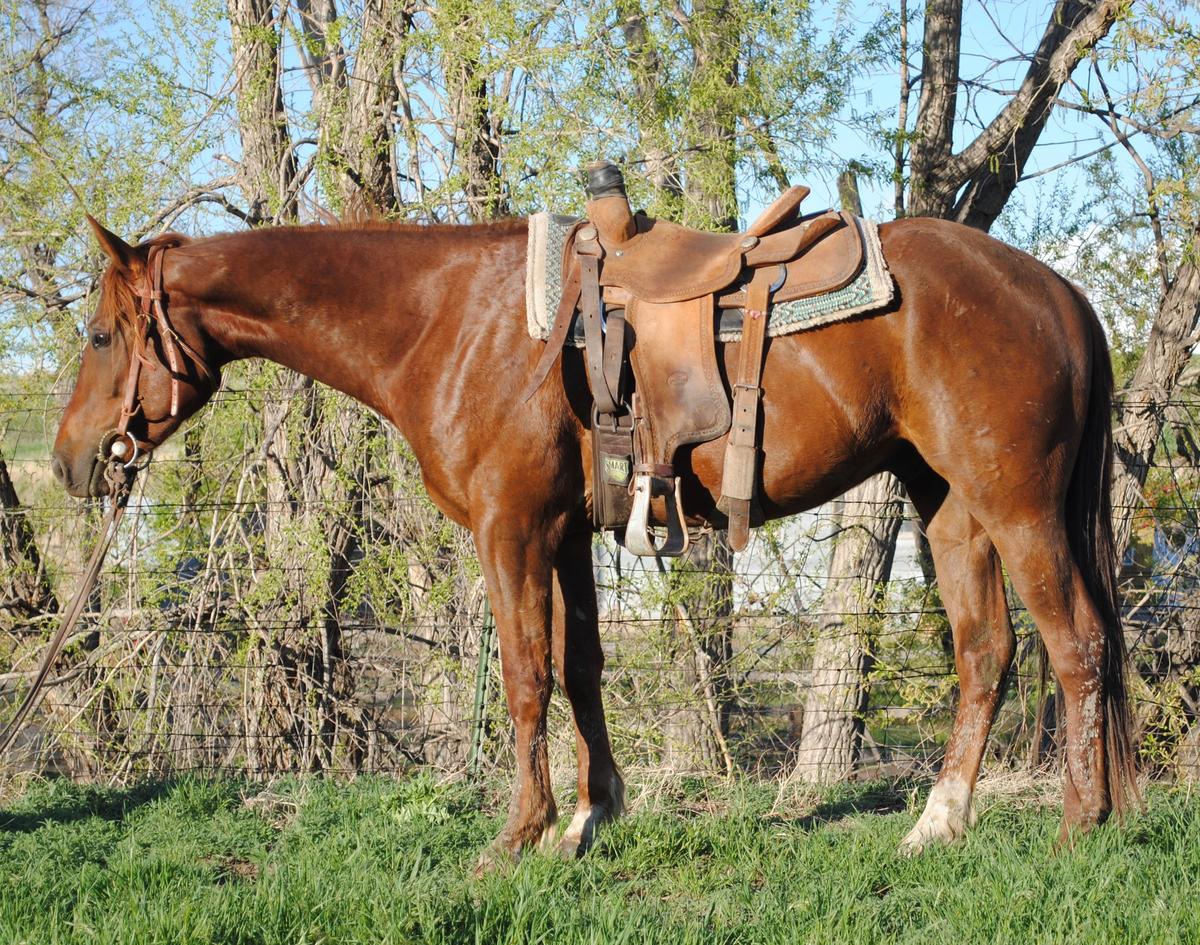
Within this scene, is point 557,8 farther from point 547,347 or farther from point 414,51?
point 547,347

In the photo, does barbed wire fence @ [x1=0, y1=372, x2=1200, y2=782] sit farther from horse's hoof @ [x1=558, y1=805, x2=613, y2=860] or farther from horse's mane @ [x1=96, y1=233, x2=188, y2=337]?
horse's mane @ [x1=96, y1=233, x2=188, y2=337]

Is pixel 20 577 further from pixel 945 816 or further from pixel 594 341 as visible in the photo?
pixel 945 816

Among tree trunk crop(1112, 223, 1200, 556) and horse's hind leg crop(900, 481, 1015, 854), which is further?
tree trunk crop(1112, 223, 1200, 556)

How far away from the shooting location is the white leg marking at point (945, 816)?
3.67 meters

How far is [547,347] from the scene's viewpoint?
3490mm

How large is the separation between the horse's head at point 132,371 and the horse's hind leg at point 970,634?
9.40ft

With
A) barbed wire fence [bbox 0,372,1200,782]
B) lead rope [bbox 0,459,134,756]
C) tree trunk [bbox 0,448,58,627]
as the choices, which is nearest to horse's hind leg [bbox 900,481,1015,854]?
barbed wire fence [bbox 0,372,1200,782]

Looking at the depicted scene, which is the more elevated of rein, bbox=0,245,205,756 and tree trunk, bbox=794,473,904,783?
rein, bbox=0,245,205,756

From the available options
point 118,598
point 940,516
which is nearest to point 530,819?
point 940,516

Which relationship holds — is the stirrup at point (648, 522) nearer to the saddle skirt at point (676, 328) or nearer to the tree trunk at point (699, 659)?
the saddle skirt at point (676, 328)

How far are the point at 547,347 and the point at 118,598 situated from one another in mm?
4078

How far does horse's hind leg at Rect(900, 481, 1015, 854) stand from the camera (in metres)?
3.91

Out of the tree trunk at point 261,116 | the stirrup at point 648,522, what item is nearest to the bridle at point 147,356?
the stirrup at point 648,522

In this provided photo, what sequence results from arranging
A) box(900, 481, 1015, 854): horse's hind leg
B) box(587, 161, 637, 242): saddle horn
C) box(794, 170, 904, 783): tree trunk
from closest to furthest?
box(587, 161, 637, 242): saddle horn → box(900, 481, 1015, 854): horse's hind leg → box(794, 170, 904, 783): tree trunk
